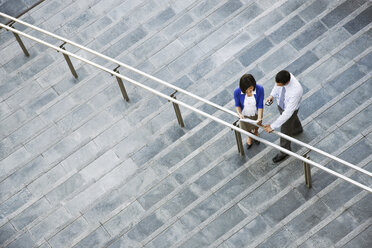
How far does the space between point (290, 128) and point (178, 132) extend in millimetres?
2049

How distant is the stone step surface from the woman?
73 cm

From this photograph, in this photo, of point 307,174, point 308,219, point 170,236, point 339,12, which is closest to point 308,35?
point 339,12

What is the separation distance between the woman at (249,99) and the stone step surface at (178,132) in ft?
2.40

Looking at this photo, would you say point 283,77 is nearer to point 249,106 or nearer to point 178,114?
point 249,106

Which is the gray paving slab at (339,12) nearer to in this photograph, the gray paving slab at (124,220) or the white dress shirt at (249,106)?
the white dress shirt at (249,106)

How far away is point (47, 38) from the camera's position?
12742 millimetres

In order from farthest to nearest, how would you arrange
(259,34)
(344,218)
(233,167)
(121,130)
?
(259,34) → (121,130) → (233,167) → (344,218)

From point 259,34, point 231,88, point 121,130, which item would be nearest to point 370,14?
point 259,34

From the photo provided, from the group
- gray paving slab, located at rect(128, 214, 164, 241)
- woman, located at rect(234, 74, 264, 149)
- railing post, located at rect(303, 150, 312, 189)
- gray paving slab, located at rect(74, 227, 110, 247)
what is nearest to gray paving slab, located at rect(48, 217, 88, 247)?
gray paving slab, located at rect(74, 227, 110, 247)

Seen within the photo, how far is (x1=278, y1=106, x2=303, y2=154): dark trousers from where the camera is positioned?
10.1m

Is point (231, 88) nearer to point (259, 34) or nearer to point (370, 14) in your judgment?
point (259, 34)

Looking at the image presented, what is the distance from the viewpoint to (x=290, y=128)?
10.2 meters

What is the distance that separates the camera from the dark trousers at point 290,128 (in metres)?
10.1

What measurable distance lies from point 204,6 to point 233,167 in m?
3.80
